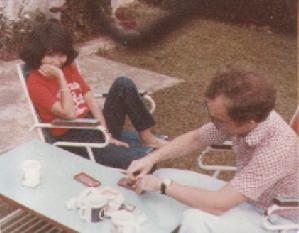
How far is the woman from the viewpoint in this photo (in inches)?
171

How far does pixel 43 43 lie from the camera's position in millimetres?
4336

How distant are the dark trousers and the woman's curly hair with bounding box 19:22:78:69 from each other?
542 millimetres

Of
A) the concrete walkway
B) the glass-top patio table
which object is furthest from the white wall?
the glass-top patio table

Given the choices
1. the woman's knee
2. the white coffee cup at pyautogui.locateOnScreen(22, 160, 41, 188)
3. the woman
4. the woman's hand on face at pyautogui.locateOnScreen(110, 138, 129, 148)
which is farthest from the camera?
the woman's knee

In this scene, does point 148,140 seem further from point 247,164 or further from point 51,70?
point 247,164

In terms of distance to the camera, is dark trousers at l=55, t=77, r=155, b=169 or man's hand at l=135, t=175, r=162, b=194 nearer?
man's hand at l=135, t=175, r=162, b=194

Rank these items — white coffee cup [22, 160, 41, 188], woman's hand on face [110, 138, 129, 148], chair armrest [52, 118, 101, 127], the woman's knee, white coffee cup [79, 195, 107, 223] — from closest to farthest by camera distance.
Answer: white coffee cup [79, 195, 107, 223] → white coffee cup [22, 160, 41, 188] → chair armrest [52, 118, 101, 127] → woman's hand on face [110, 138, 129, 148] → the woman's knee

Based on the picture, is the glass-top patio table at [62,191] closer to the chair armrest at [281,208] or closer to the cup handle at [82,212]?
the cup handle at [82,212]

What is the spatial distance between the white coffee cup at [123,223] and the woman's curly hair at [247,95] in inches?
30.5

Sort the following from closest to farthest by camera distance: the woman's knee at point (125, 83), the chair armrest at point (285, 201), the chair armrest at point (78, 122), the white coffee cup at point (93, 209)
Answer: the chair armrest at point (285, 201)
the white coffee cup at point (93, 209)
the chair armrest at point (78, 122)
the woman's knee at point (125, 83)

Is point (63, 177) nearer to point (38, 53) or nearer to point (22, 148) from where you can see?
point (22, 148)

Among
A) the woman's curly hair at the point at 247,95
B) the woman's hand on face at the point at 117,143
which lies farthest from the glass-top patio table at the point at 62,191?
the woman's curly hair at the point at 247,95

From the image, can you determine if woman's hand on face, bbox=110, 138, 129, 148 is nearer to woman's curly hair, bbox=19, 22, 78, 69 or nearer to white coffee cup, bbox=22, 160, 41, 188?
woman's curly hair, bbox=19, 22, 78, 69

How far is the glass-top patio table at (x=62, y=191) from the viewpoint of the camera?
10.8 ft
